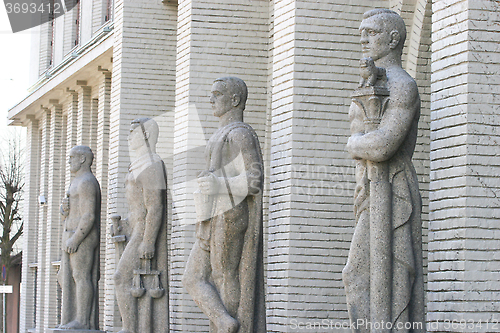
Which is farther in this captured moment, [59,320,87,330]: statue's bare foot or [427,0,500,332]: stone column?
[59,320,87,330]: statue's bare foot

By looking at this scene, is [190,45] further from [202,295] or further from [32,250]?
[32,250]

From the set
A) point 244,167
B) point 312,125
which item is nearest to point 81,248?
point 312,125

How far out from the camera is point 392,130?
6.43 m

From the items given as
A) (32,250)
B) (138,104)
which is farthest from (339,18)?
(32,250)

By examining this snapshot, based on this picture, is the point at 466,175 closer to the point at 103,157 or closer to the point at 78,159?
the point at 78,159

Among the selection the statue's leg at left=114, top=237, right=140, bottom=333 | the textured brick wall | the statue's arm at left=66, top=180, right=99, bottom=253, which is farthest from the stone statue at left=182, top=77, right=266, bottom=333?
the textured brick wall

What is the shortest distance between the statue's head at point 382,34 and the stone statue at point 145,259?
4165 millimetres

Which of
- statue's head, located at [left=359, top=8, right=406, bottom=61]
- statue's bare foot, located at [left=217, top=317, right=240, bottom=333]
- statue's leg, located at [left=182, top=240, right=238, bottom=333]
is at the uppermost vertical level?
statue's head, located at [left=359, top=8, right=406, bottom=61]

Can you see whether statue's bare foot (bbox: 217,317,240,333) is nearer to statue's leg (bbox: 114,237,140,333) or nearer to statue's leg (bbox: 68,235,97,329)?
statue's leg (bbox: 114,237,140,333)

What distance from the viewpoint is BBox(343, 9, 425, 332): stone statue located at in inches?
251

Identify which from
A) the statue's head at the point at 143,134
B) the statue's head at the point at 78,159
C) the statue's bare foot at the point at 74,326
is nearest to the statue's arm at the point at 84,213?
the statue's head at the point at 78,159

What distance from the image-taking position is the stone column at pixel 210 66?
13.6 meters

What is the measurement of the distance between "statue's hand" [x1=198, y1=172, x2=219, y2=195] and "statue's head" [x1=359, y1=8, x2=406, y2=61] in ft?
5.73

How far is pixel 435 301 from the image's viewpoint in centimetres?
759
